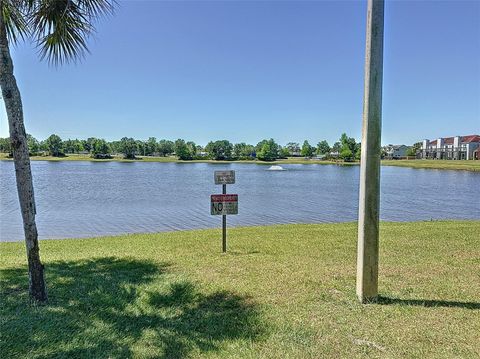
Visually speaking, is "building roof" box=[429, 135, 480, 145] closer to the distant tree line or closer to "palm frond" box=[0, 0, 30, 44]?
the distant tree line

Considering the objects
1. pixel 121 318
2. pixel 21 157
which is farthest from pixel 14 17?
pixel 121 318

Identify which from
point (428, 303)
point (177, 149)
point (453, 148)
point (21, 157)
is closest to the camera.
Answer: point (428, 303)

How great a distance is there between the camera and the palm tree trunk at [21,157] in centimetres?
394

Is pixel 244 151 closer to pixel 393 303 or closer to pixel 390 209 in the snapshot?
pixel 390 209

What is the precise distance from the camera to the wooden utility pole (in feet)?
12.1

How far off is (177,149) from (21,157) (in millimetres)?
121429

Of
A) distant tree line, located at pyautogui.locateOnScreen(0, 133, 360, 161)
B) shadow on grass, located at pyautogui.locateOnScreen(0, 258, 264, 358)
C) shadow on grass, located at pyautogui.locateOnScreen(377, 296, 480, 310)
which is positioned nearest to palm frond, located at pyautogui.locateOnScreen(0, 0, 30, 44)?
shadow on grass, located at pyautogui.locateOnScreen(0, 258, 264, 358)

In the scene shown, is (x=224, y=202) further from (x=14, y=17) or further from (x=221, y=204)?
(x=14, y=17)

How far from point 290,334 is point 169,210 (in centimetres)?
1542

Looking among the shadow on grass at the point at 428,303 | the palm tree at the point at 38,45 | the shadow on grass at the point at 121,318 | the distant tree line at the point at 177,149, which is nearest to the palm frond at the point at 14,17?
the palm tree at the point at 38,45

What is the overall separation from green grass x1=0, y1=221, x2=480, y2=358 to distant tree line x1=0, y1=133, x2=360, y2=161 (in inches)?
4405

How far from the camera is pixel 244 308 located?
376 cm

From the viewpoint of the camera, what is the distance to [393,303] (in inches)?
151

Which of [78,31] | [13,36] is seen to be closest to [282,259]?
[78,31]
